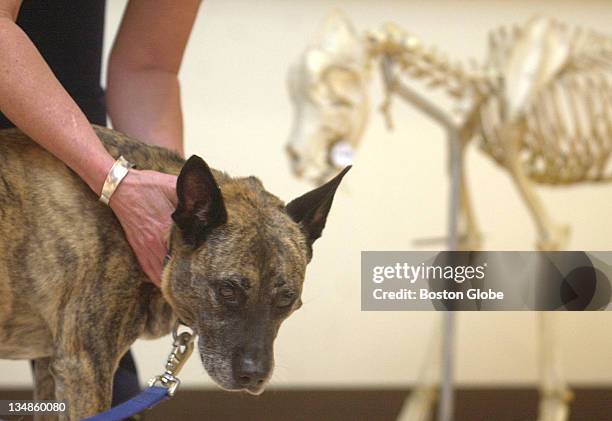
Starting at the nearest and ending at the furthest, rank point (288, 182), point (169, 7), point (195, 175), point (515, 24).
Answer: point (195, 175)
point (169, 7)
point (288, 182)
point (515, 24)

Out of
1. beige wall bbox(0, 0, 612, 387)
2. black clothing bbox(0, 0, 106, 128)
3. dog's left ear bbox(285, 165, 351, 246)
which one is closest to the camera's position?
dog's left ear bbox(285, 165, 351, 246)

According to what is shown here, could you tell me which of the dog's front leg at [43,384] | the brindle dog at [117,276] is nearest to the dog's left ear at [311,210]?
the brindle dog at [117,276]

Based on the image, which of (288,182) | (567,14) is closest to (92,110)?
(288,182)

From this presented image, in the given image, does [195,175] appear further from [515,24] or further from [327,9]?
[515,24]

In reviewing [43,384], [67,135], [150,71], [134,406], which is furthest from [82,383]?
[150,71]

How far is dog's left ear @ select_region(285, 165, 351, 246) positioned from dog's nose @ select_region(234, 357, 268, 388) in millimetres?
185

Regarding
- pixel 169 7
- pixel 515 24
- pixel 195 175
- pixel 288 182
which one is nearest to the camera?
pixel 195 175

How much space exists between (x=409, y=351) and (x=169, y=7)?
192cm

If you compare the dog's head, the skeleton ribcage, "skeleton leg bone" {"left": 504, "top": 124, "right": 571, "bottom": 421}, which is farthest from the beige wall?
the dog's head

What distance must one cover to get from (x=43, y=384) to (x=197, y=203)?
0.38 meters

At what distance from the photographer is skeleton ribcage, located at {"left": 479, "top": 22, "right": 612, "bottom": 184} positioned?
Answer: 113 inches

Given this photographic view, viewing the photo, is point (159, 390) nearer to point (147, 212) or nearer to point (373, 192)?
point (147, 212)

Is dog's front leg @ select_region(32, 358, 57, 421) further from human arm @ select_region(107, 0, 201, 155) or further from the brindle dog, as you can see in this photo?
human arm @ select_region(107, 0, 201, 155)

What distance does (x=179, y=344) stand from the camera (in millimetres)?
1129
